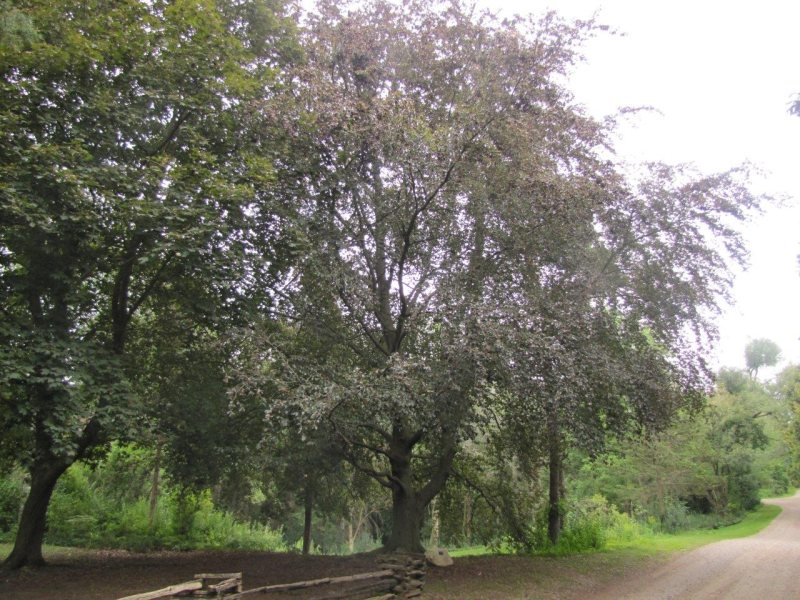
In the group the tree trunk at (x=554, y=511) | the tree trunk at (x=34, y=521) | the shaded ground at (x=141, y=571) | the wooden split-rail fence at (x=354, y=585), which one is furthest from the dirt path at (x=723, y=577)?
the tree trunk at (x=34, y=521)

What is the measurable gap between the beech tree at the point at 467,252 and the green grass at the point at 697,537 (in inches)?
307

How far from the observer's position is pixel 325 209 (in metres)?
10.9

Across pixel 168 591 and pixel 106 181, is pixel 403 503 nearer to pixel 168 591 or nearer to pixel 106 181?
pixel 168 591

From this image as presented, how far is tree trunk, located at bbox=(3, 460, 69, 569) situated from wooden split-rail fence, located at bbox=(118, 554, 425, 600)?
16.5ft

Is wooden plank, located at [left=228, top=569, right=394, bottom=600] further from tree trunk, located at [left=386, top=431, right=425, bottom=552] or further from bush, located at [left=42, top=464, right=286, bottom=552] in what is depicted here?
bush, located at [left=42, top=464, right=286, bottom=552]

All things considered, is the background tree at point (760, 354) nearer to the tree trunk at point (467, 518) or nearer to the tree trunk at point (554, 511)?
the tree trunk at point (554, 511)

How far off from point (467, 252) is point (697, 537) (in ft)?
62.6

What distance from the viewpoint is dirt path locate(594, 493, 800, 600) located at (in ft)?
35.4

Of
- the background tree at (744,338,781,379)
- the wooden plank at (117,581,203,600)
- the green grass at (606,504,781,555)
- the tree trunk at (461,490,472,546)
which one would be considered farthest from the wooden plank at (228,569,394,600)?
the background tree at (744,338,781,379)

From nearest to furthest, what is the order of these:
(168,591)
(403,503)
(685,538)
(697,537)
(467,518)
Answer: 1. (168,591)
2. (403,503)
3. (467,518)
4. (685,538)
5. (697,537)

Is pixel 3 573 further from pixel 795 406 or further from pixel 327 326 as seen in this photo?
pixel 795 406

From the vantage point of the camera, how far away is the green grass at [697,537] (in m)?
17.8

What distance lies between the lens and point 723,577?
12695 millimetres

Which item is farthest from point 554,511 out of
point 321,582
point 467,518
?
point 321,582
